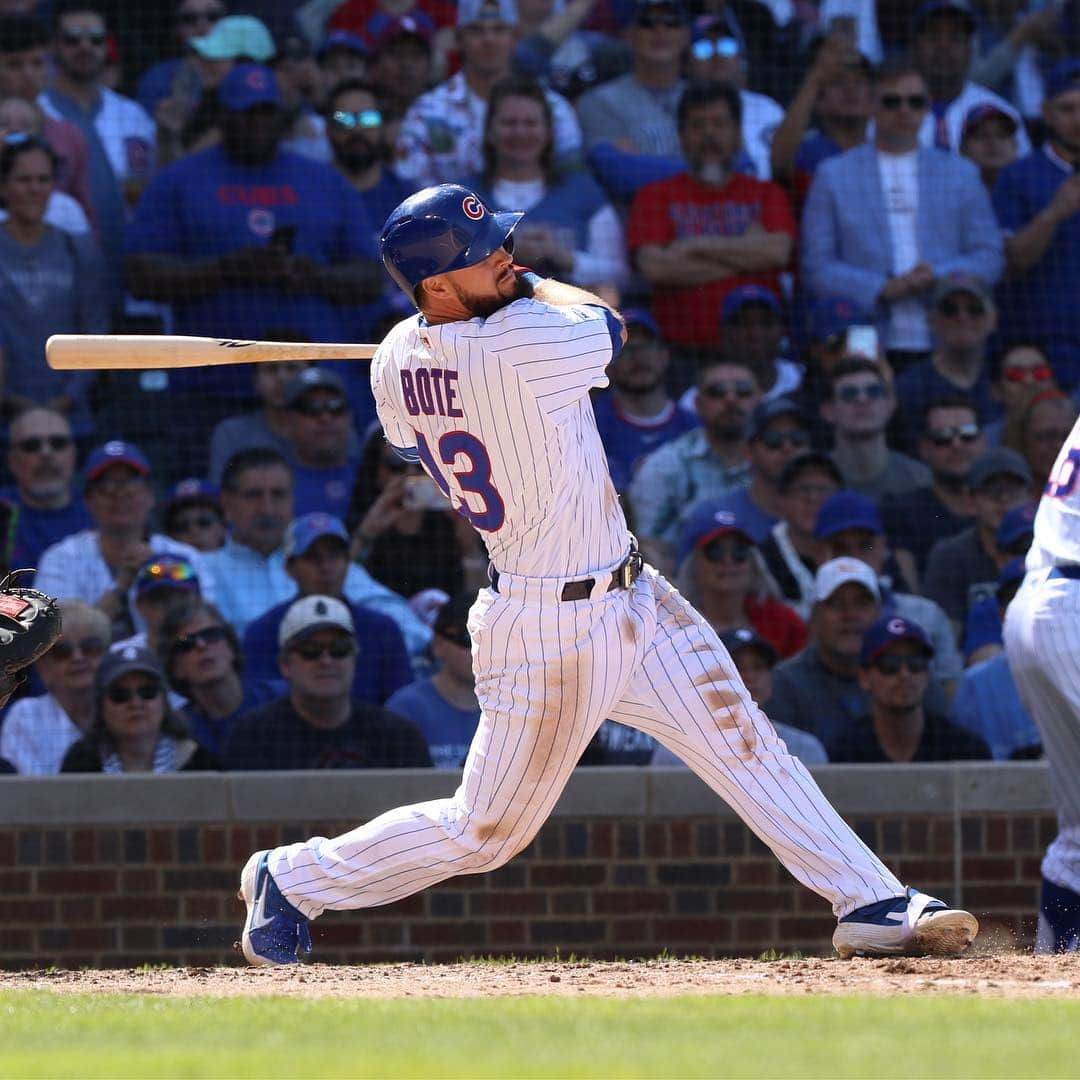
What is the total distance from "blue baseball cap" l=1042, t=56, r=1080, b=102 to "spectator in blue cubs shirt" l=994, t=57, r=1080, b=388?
0.05 ft

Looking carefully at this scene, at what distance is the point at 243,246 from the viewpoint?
8312mm

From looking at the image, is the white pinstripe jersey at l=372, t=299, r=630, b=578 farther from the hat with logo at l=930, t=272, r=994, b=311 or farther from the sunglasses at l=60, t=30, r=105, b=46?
the sunglasses at l=60, t=30, r=105, b=46

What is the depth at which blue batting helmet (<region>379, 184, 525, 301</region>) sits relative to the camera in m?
4.44

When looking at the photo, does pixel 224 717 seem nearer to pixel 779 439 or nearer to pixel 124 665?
pixel 124 665

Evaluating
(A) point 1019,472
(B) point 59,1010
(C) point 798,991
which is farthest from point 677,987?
(A) point 1019,472

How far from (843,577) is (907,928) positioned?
9.32ft

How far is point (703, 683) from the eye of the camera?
4688 mm

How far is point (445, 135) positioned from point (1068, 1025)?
5.78 metres

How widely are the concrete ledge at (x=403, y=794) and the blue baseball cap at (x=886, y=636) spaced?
414mm

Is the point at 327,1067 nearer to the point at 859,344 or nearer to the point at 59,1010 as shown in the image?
the point at 59,1010

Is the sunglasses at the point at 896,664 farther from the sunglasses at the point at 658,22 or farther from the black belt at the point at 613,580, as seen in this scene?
the sunglasses at the point at 658,22

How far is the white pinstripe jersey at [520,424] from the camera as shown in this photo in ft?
14.5

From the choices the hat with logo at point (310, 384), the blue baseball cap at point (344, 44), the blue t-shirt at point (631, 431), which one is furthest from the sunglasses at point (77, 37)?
the blue t-shirt at point (631, 431)

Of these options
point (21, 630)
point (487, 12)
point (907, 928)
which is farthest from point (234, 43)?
point (907, 928)
